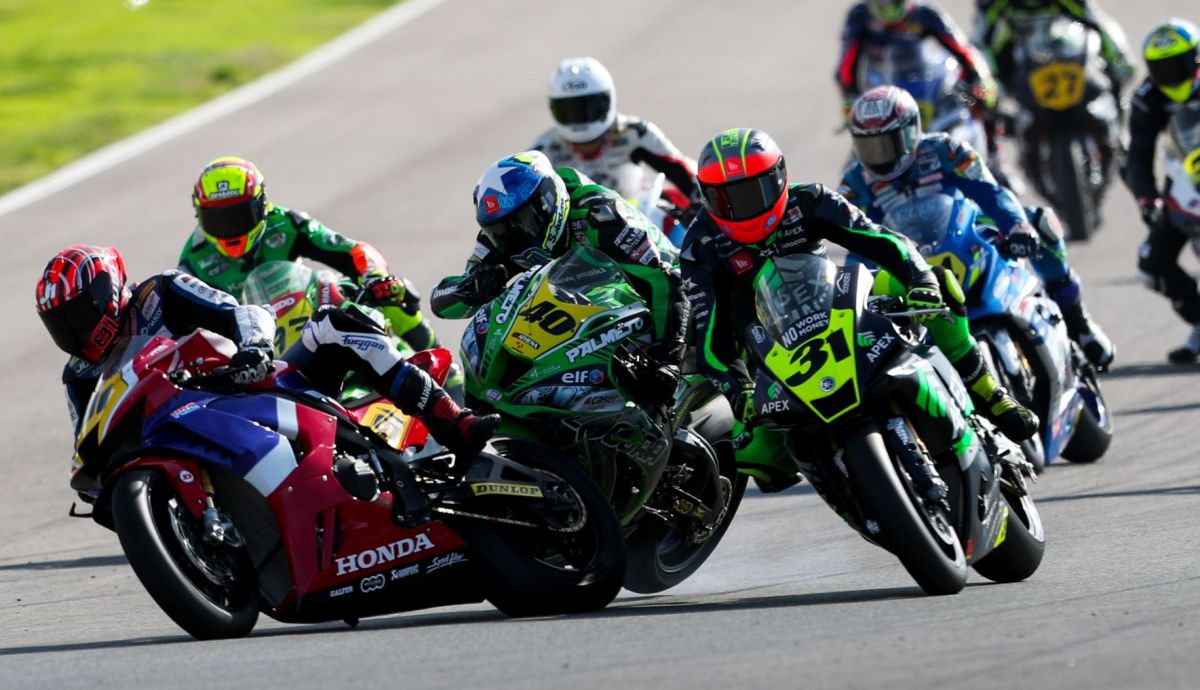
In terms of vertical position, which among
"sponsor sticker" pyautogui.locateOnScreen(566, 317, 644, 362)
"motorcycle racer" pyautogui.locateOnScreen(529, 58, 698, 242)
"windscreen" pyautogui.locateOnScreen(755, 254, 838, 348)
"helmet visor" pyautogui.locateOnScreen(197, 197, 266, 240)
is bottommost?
"motorcycle racer" pyautogui.locateOnScreen(529, 58, 698, 242)

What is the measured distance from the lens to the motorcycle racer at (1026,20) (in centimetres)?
1767

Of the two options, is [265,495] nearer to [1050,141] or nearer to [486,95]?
[1050,141]

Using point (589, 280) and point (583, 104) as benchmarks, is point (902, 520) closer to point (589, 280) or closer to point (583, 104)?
point (589, 280)

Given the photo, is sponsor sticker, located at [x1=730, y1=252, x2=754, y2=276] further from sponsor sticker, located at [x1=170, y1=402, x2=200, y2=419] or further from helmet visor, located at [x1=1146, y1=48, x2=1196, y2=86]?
helmet visor, located at [x1=1146, y1=48, x2=1196, y2=86]

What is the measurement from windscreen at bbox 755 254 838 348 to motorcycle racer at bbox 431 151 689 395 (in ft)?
1.92

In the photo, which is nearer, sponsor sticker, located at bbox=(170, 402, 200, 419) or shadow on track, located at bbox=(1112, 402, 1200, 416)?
sponsor sticker, located at bbox=(170, 402, 200, 419)

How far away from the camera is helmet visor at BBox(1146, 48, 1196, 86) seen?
13578 mm

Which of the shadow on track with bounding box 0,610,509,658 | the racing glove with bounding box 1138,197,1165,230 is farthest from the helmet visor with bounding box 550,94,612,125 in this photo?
the shadow on track with bounding box 0,610,509,658

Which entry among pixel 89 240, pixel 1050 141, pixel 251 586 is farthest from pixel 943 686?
pixel 89 240

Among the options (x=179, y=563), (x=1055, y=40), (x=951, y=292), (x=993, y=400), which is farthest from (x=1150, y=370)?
(x=179, y=563)

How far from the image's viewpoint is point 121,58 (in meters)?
26.8

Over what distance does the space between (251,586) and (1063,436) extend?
4.80 meters

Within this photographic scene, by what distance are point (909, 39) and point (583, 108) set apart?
16.4 ft

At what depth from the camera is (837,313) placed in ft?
25.9
